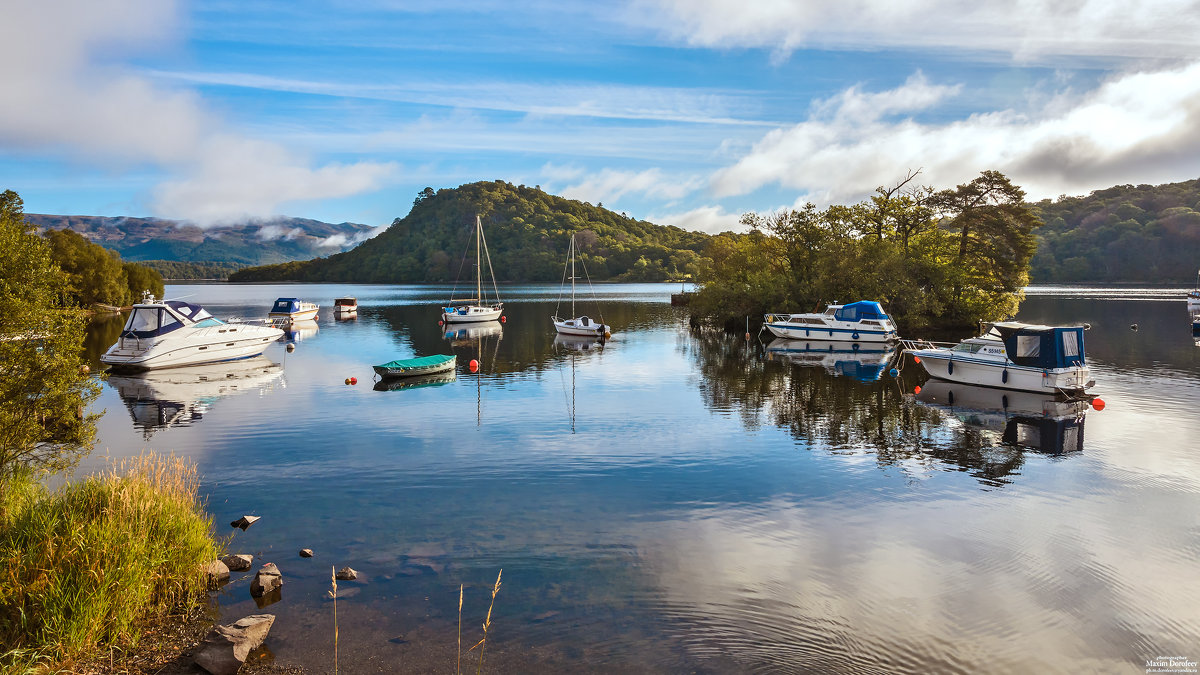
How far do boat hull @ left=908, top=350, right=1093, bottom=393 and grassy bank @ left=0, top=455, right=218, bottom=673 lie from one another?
38167 millimetres

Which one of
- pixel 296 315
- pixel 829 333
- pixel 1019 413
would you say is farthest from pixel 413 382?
pixel 296 315

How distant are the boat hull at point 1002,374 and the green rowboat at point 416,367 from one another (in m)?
29.9

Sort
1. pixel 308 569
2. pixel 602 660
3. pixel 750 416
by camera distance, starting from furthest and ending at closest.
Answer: pixel 750 416 < pixel 308 569 < pixel 602 660

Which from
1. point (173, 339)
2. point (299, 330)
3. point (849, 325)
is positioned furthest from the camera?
point (299, 330)

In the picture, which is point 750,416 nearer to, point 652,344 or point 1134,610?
point 1134,610

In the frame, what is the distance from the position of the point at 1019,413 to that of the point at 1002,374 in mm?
5786

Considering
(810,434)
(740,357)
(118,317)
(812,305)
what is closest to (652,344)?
(740,357)

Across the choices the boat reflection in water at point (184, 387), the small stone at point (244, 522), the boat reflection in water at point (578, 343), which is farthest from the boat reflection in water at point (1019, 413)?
the boat reflection in water at point (184, 387)

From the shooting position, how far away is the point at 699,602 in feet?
43.3

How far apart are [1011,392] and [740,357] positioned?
21.2m

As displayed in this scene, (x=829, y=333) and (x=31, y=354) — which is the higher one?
(x=31, y=354)

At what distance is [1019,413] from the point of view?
3234cm

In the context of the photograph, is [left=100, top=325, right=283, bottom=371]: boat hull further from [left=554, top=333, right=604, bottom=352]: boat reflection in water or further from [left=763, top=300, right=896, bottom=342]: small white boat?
[left=763, top=300, right=896, bottom=342]: small white boat

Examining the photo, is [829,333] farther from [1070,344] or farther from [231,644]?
[231,644]
